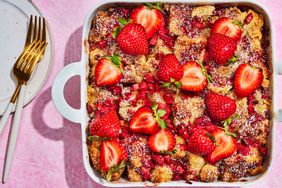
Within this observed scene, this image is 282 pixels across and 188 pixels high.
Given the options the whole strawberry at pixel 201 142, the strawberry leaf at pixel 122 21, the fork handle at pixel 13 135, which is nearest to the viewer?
the whole strawberry at pixel 201 142

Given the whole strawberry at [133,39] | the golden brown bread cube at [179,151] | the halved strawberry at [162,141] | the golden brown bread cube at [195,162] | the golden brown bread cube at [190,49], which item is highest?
the whole strawberry at [133,39]

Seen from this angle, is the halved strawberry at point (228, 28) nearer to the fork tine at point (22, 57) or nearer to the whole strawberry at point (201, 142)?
the whole strawberry at point (201, 142)

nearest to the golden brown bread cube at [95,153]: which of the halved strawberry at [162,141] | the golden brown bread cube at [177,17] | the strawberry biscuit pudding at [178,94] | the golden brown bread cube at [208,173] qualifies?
the strawberry biscuit pudding at [178,94]

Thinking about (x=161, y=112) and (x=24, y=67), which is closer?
(x=161, y=112)

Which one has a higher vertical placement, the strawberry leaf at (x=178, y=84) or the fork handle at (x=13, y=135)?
the strawberry leaf at (x=178, y=84)

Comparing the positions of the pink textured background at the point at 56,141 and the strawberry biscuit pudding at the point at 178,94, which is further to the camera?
the pink textured background at the point at 56,141

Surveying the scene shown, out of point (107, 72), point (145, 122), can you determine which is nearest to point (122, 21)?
point (107, 72)

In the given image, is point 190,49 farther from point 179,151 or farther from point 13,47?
point 13,47
